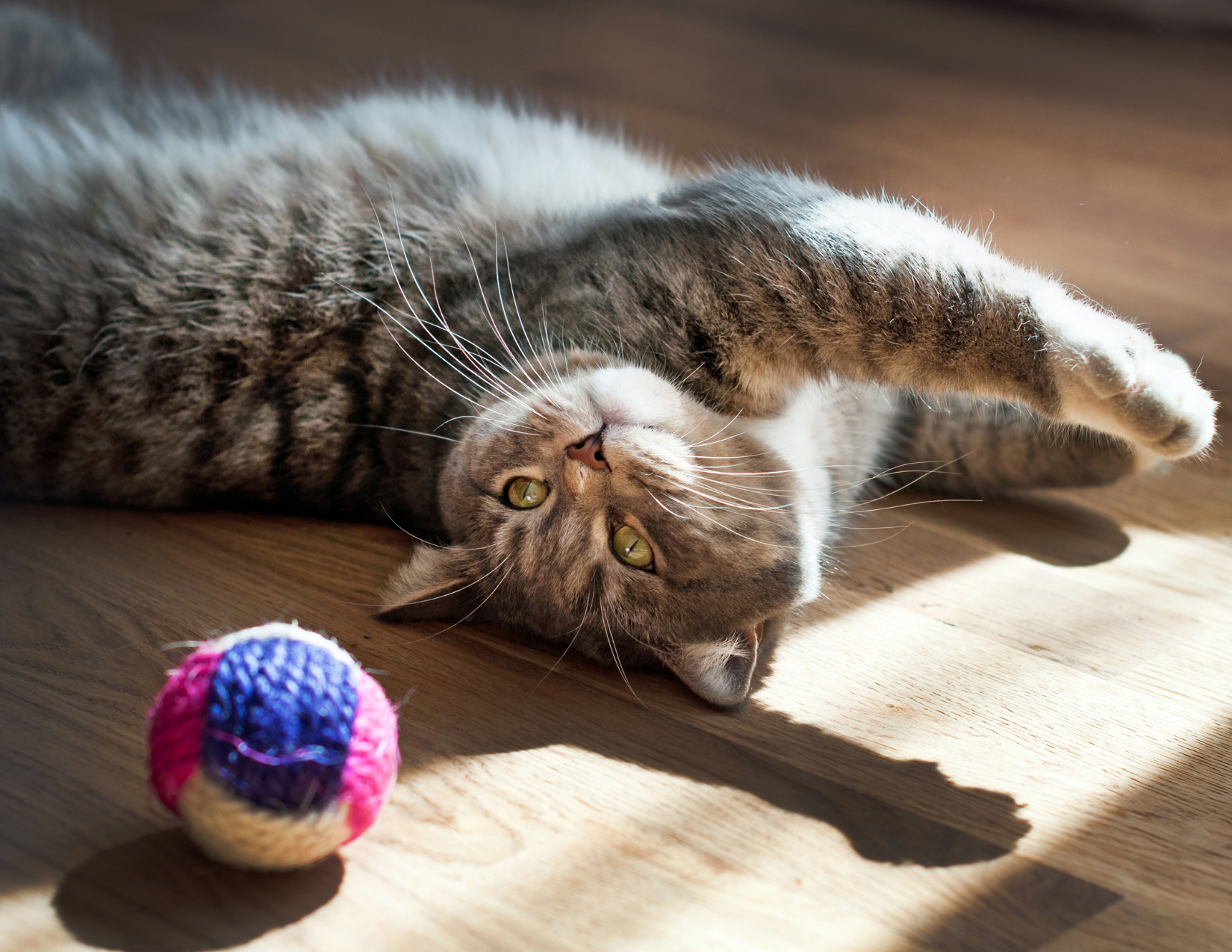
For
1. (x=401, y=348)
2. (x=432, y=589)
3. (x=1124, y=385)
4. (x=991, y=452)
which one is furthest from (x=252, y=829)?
(x=991, y=452)

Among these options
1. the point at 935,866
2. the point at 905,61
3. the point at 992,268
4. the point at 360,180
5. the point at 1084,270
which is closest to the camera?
the point at 935,866

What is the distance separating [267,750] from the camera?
3.09 feet

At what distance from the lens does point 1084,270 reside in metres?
2.44

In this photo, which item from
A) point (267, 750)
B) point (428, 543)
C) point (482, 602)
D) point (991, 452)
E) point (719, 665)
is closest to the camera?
point (267, 750)

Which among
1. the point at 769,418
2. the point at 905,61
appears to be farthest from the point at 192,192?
the point at 905,61

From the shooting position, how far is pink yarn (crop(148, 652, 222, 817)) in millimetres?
963

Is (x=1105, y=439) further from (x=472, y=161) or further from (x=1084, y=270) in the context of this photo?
(x=472, y=161)

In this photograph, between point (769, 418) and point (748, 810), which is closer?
point (748, 810)

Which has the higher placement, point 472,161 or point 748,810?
point 472,161

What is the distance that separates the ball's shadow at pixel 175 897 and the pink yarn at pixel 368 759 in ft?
0.28

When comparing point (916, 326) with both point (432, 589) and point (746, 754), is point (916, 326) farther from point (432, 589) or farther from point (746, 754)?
point (432, 589)

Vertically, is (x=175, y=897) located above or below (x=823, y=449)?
below

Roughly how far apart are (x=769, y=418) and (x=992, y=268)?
0.39 m

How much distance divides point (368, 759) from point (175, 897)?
9.0 inches
